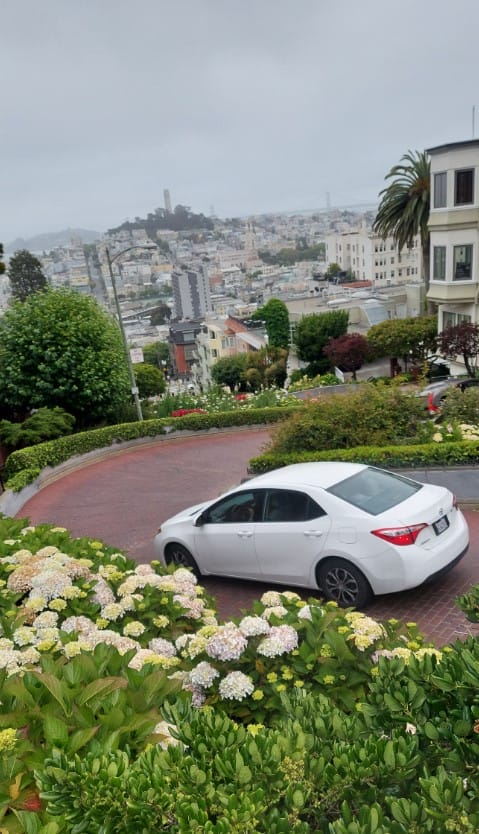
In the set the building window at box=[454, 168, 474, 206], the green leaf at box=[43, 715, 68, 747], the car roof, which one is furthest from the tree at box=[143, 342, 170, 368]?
the green leaf at box=[43, 715, 68, 747]

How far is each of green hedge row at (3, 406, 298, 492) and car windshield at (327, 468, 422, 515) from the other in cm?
873

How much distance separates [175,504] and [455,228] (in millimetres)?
21616

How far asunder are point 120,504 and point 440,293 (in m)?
21.9

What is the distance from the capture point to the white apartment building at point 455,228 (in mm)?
26469

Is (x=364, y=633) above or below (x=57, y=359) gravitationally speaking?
above

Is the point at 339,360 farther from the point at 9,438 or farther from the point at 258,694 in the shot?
the point at 258,694

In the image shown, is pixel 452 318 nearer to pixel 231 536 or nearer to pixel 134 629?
pixel 231 536

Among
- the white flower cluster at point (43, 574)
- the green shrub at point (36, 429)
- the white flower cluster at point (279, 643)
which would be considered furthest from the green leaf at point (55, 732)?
the green shrub at point (36, 429)

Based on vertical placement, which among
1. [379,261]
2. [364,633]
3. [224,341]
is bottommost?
[224,341]

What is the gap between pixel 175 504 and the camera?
462 inches

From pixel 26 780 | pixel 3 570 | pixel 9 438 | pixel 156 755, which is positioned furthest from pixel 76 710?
pixel 9 438

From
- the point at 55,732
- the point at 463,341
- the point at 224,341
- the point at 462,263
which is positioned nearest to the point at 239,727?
the point at 55,732

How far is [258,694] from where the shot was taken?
3.44 meters

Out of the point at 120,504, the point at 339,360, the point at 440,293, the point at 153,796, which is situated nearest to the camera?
the point at 153,796
